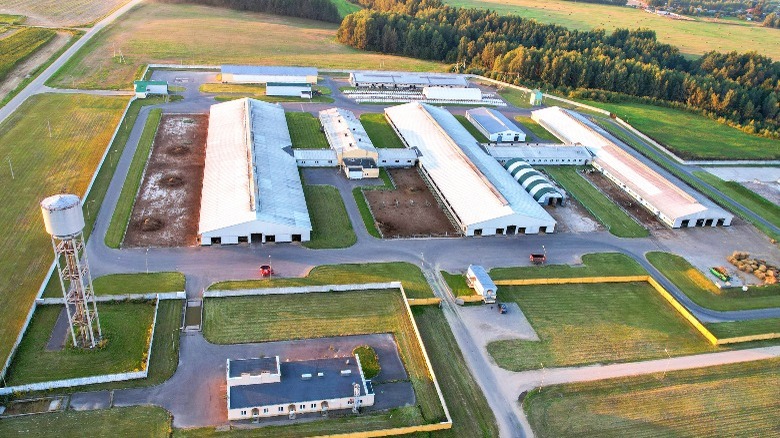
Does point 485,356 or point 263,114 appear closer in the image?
point 485,356

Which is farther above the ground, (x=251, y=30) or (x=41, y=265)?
(x=251, y=30)

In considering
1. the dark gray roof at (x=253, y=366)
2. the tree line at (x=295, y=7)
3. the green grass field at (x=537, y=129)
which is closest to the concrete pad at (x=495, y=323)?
the dark gray roof at (x=253, y=366)

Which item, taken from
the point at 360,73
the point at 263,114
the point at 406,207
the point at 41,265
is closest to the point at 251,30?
the point at 360,73

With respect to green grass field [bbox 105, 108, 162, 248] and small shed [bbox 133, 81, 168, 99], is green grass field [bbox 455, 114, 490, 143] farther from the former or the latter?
small shed [bbox 133, 81, 168, 99]

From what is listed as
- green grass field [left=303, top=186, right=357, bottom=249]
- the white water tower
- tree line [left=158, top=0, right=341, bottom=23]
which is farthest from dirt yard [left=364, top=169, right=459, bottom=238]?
tree line [left=158, top=0, right=341, bottom=23]

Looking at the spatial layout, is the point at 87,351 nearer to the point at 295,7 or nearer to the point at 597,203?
the point at 597,203

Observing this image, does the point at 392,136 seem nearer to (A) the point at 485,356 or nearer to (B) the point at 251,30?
(A) the point at 485,356

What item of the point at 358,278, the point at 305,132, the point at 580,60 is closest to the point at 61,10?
the point at 305,132

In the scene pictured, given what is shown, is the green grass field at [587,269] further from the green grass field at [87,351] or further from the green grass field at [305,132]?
the green grass field at [305,132]
